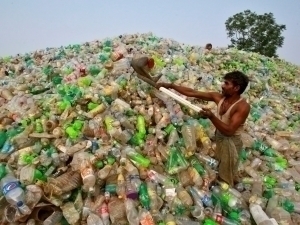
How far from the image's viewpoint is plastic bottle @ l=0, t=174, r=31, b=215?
3539 millimetres

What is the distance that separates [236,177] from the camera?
4594mm

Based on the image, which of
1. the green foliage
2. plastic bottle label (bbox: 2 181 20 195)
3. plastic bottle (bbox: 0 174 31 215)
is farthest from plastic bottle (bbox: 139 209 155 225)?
the green foliage

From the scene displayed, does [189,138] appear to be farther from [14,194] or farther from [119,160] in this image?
[14,194]

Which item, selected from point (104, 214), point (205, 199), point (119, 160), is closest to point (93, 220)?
point (104, 214)

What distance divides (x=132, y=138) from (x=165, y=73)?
5.79 feet

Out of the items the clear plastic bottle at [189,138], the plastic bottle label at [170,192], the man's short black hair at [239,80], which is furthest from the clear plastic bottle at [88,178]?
the man's short black hair at [239,80]

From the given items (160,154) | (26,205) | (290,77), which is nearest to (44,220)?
(26,205)

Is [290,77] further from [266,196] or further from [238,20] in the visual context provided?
[238,20]

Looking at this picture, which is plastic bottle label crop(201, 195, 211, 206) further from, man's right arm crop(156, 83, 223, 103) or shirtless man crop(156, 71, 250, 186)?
man's right arm crop(156, 83, 223, 103)

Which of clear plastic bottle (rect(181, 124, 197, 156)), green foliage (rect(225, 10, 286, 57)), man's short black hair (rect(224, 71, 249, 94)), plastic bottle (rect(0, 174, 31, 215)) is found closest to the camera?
plastic bottle (rect(0, 174, 31, 215))

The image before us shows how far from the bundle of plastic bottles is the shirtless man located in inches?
7.9

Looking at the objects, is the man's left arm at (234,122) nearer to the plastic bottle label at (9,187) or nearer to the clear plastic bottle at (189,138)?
the clear plastic bottle at (189,138)

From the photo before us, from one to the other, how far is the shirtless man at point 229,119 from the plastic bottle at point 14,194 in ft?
6.74

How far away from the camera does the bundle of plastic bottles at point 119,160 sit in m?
3.71
